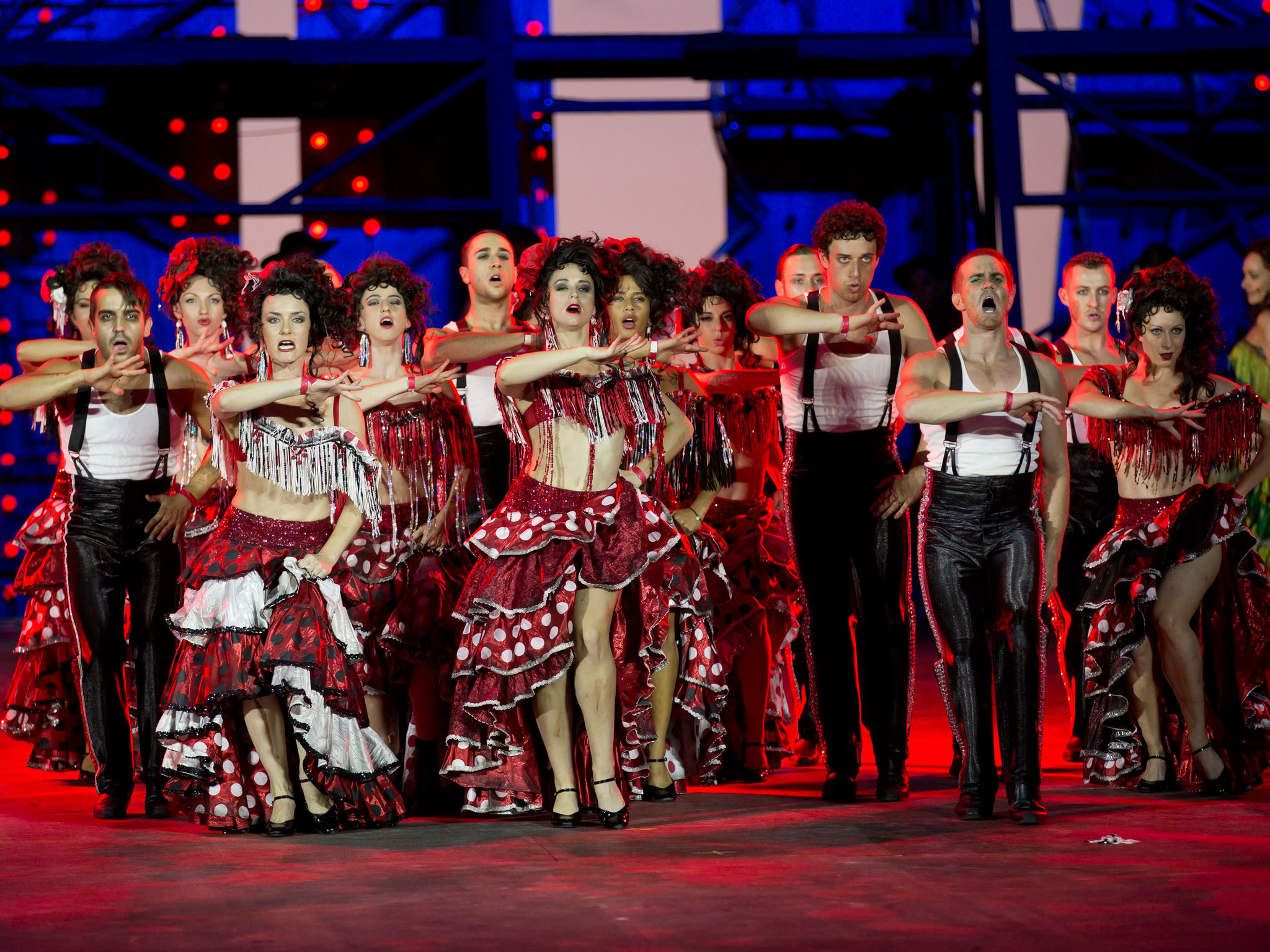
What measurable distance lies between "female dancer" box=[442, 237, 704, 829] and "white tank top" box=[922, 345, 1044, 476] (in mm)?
863

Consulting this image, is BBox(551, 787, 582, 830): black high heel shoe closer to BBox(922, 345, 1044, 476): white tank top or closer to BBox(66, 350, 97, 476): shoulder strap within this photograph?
BBox(922, 345, 1044, 476): white tank top

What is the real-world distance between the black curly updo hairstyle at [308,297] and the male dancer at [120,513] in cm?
43

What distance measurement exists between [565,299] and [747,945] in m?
2.20

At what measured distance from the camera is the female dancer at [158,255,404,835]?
183 inches

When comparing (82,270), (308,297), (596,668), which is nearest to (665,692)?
(596,668)

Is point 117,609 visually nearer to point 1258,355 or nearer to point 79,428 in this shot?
point 79,428

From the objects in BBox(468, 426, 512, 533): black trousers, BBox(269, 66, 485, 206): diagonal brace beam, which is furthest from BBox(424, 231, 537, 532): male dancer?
BBox(269, 66, 485, 206): diagonal brace beam

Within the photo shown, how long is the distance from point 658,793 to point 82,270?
267 cm

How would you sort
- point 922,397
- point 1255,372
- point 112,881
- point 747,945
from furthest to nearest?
point 1255,372 → point 922,397 → point 112,881 → point 747,945

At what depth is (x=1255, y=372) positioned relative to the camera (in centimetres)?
615

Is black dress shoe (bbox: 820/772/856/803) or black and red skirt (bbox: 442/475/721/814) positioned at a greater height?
black and red skirt (bbox: 442/475/721/814)

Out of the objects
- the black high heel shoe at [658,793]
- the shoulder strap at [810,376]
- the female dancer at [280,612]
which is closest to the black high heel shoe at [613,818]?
the black high heel shoe at [658,793]

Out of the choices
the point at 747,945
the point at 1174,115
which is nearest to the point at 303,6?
the point at 1174,115

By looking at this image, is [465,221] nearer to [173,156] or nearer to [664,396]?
[173,156]
